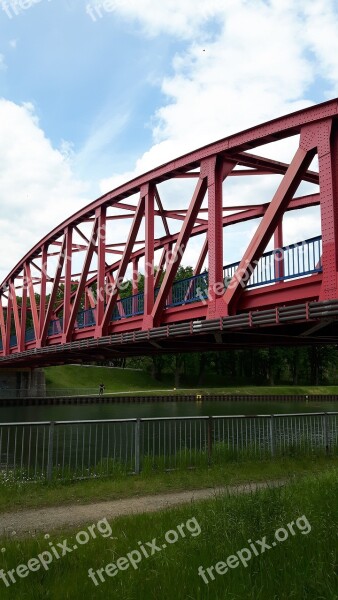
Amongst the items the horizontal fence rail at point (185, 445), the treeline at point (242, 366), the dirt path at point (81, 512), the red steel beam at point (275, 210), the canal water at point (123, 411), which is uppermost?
the red steel beam at point (275, 210)

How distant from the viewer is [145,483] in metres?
10.4

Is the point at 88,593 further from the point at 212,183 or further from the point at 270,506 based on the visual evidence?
the point at 212,183

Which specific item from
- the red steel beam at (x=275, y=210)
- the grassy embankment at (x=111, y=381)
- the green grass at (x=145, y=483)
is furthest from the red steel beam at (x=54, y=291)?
the grassy embankment at (x=111, y=381)

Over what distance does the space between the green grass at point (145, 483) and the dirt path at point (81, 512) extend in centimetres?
38

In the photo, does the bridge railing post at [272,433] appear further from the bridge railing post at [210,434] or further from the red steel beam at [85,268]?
the red steel beam at [85,268]

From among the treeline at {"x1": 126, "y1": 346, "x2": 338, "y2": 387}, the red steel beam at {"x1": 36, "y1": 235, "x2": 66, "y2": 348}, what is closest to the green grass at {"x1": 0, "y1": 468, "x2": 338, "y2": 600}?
the red steel beam at {"x1": 36, "y1": 235, "x2": 66, "y2": 348}

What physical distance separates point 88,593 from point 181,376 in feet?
260

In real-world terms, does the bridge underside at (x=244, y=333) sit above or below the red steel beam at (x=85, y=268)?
below

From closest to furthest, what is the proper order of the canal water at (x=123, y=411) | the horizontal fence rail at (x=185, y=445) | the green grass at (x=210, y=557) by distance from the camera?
1. the green grass at (x=210, y=557)
2. the horizontal fence rail at (x=185, y=445)
3. the canal water at (x=123, y=411)

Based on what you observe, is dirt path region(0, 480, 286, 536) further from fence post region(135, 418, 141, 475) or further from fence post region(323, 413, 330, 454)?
fence post region(323, 413, 330, 454)

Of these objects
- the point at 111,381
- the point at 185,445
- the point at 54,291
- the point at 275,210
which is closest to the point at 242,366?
the point at 111,381

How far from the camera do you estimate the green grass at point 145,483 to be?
9.27 m

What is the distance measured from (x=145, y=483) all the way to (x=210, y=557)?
570 centimetres

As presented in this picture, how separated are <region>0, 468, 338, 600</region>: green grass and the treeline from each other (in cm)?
6836
